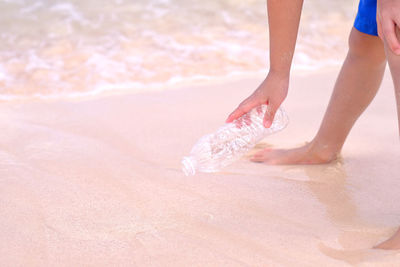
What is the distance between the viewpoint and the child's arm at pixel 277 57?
147 centimetres

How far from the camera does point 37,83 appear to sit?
2.98 metres

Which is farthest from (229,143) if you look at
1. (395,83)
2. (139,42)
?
(139,42)

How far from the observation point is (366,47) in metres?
1.70

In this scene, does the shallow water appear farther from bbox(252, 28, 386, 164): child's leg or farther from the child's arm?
the child's arm

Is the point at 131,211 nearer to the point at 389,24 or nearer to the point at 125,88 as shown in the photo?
the point at 389,24

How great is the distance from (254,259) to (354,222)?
0.38m

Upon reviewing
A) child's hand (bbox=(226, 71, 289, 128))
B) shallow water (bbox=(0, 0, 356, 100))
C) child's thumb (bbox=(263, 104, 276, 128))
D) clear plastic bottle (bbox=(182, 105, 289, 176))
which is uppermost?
child's hand (bbox=(226, 71, 289, 128))

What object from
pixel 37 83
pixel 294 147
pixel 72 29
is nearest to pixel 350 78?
pixel 294 147

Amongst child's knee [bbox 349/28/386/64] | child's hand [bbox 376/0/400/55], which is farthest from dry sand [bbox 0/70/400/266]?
child's hand [bbox 376/0/400/55]

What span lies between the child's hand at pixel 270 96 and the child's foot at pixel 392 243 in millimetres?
464

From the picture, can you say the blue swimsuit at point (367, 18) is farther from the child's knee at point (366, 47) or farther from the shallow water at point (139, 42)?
the shallow water at point (139, 42)

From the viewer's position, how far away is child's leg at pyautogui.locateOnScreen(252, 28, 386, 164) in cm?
172

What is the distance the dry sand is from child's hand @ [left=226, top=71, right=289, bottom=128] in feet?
0.96

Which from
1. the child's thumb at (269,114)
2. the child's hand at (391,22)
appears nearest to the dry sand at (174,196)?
the child's thumb at (269,114)
